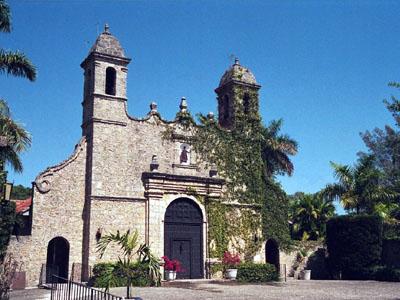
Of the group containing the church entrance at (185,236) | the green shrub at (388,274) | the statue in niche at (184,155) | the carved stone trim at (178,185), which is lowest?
the green shrub at (388,274)

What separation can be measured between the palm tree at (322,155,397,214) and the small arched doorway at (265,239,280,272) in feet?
15.3

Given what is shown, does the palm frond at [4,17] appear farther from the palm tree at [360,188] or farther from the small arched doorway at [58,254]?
the palm tree at [360,188]

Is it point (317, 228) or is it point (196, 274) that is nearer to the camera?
point (196, 274)

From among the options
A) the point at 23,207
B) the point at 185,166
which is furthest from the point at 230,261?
the point at 23,207

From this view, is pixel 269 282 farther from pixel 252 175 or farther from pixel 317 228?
pixel 317 228

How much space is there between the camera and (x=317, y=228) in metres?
35.0

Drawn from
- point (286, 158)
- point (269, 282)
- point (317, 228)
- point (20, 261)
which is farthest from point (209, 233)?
point (286, 158)

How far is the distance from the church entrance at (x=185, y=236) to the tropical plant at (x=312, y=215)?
450 inches

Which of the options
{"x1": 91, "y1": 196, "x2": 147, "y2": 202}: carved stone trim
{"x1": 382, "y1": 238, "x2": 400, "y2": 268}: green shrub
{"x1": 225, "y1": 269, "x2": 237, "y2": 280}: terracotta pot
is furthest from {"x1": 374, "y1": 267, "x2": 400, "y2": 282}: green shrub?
{"x1": 91, "y1": 196, "x2": 147, "y2": 202}: carved stone trim

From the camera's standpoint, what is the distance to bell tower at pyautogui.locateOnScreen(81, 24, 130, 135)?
81.1ft

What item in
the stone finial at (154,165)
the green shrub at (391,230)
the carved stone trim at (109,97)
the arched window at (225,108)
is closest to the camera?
the carved stone trim at (109,97)

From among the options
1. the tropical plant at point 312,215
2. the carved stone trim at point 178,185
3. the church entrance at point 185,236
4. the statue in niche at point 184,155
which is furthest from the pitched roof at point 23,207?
the tropical plant at point 312,215

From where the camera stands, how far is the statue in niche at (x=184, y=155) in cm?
2653

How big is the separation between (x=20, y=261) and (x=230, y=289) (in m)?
9.41
